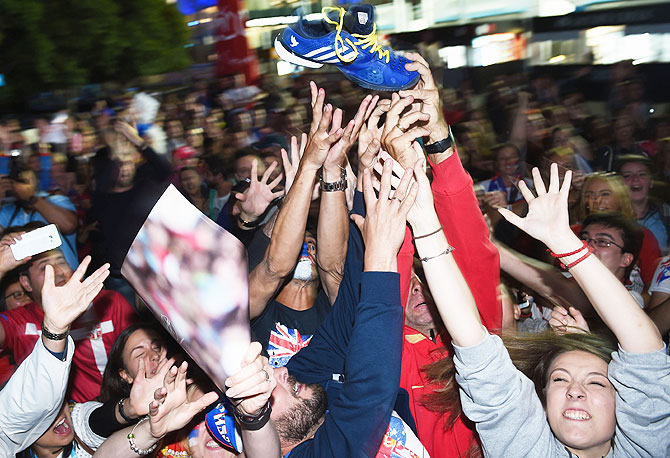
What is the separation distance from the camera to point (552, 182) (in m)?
1.81

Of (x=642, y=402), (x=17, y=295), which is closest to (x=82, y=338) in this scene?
(x=17, y=295)

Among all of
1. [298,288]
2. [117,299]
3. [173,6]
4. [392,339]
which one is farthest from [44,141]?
[173,6]

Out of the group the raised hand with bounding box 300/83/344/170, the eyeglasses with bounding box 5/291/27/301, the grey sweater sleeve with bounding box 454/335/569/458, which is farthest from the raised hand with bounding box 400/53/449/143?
the eyeglasses with bounding box 5/291/27/301

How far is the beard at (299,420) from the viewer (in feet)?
6.68

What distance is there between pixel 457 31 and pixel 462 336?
42.1ft

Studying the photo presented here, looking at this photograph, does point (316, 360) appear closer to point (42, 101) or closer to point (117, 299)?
point (117, 299)

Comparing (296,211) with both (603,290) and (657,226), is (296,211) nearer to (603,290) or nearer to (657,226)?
(603,290)

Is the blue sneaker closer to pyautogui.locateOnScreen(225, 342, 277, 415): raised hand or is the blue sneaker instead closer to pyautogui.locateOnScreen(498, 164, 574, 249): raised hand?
pyautogui.locateOnScreen(498, 164, 574, 249): raised hand

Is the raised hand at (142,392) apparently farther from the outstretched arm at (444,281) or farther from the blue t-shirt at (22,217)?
the blue t-shirt at (22,217)

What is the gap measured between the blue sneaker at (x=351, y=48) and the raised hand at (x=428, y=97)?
30mm

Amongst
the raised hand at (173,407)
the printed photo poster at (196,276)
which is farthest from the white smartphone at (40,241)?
the printed photo poster at (196,276)

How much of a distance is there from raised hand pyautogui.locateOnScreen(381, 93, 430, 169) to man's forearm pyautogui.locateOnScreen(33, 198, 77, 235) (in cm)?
313

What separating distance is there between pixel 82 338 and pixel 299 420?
160 cm

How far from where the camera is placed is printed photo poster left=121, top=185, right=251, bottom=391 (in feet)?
4.84
